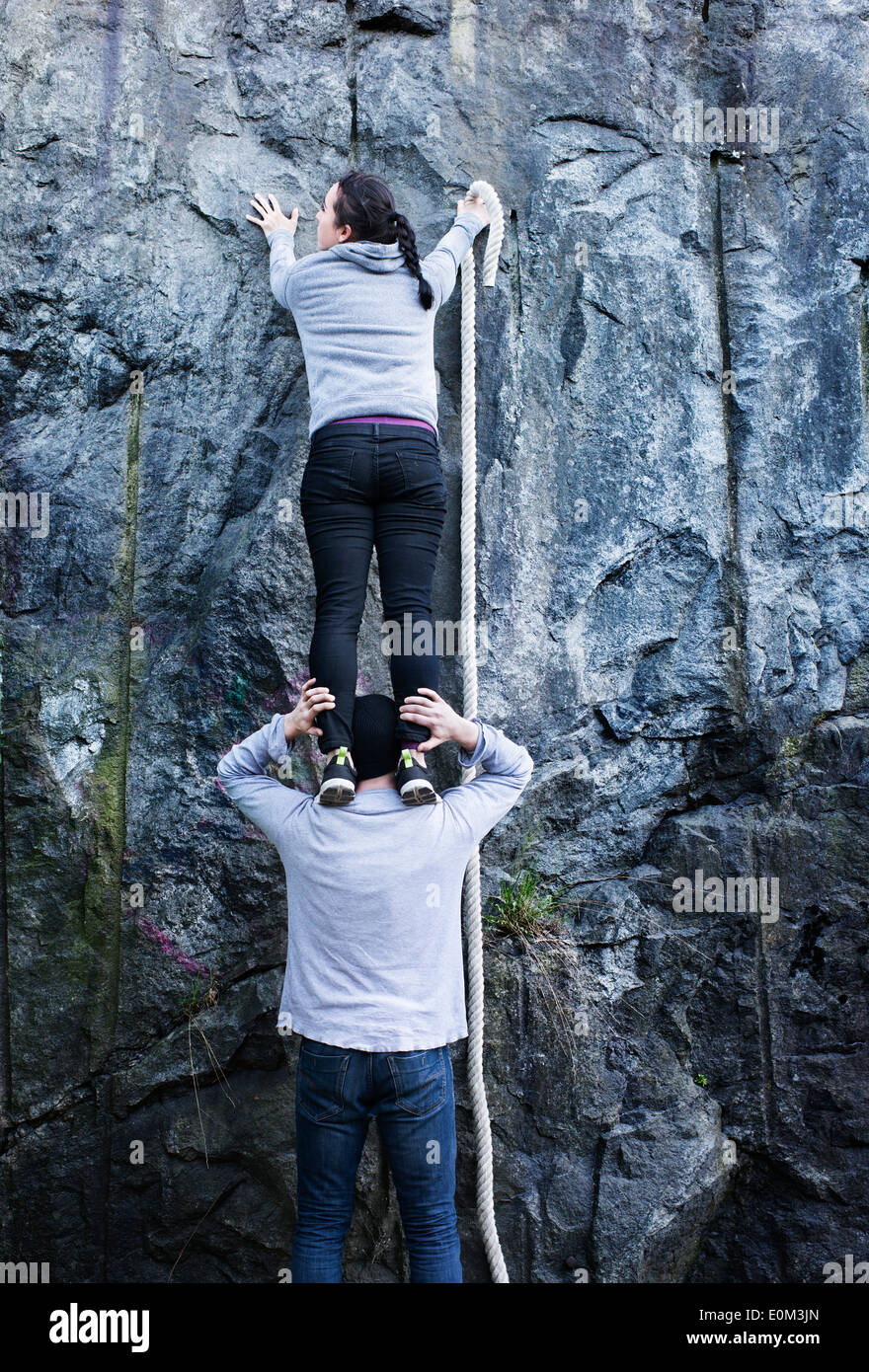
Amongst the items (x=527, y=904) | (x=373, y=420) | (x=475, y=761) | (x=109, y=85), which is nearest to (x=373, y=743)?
(x=475, y=761)

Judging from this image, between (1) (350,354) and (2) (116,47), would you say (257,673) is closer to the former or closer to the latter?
(1) (350,354)

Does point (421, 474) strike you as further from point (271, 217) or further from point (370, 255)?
point (271, 217)

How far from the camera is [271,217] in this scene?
369 centimetres

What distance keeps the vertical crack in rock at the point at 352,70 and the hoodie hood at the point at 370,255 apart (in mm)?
879

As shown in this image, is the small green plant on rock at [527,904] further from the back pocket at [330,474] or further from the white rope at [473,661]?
the back pocket at [330,474]

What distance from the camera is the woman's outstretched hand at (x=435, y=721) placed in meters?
2.79

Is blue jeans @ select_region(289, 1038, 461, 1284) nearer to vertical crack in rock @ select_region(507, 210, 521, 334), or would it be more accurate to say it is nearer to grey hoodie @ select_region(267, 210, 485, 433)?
grey hoodie @ select_region(267, 210, 485, 433)

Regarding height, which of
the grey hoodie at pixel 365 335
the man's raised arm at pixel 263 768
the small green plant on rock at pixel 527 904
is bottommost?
the small green plant on rock at pixel 527 904

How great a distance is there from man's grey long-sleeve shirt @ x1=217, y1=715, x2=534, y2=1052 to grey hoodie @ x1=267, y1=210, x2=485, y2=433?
3.70 feet

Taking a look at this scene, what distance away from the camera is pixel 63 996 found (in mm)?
3520

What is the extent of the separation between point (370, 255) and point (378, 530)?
2.58 ft

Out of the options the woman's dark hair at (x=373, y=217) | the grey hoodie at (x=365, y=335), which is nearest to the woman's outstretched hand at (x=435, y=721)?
the grey hoodie at (x=365, y=335)

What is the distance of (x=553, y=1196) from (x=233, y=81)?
3865 mm

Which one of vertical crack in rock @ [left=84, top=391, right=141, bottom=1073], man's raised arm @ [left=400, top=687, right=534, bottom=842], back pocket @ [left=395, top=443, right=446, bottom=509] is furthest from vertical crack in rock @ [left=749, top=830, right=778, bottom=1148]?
vertical crack in rock @ [left=84, top=391, right=141, bottom=1073]
